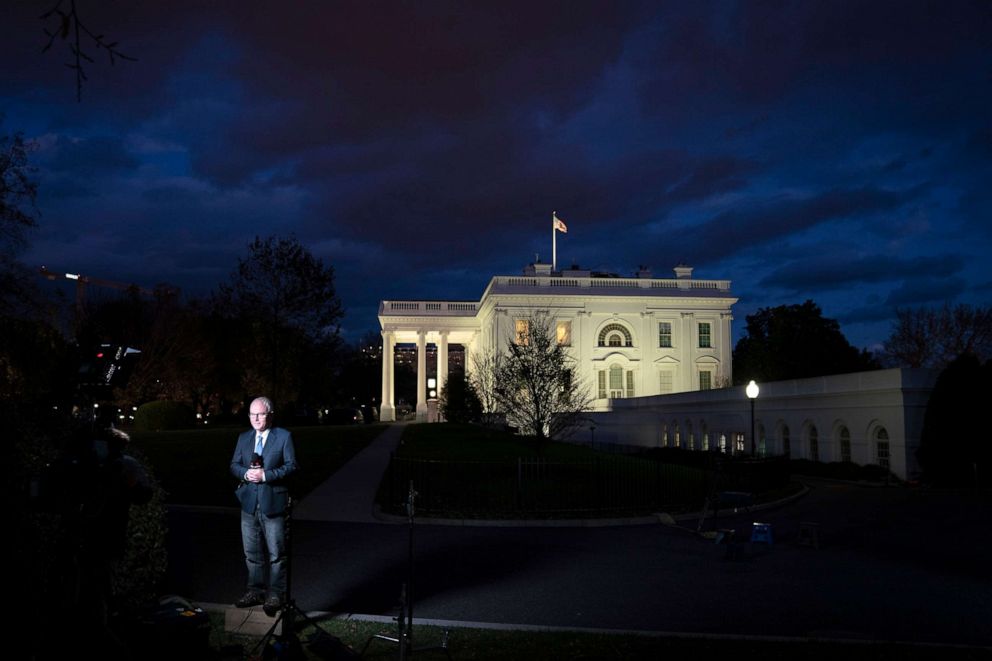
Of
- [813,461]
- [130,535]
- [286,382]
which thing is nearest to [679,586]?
[130,535]

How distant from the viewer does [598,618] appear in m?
8.34

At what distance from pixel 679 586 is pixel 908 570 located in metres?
3.66

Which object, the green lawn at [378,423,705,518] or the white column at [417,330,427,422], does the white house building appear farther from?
the green lawn at [378,423,705,518]

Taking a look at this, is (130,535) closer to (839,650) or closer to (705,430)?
(839,650)

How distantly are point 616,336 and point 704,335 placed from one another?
337 inches

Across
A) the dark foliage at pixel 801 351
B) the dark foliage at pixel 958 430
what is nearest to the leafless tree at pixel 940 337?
the dark foliage at pixel 801 351

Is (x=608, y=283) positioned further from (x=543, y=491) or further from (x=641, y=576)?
(x=641, y=576)

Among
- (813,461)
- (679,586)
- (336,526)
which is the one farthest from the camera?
(813,461)

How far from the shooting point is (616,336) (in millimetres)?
74062

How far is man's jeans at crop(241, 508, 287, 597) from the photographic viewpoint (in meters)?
7.54

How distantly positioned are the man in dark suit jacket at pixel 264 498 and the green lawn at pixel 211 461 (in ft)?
23.0

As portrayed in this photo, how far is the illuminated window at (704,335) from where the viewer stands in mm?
74625

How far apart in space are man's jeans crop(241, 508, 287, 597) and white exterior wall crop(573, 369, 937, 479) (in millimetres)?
24501

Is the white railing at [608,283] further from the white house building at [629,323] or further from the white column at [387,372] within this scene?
the white column at [387,372]
